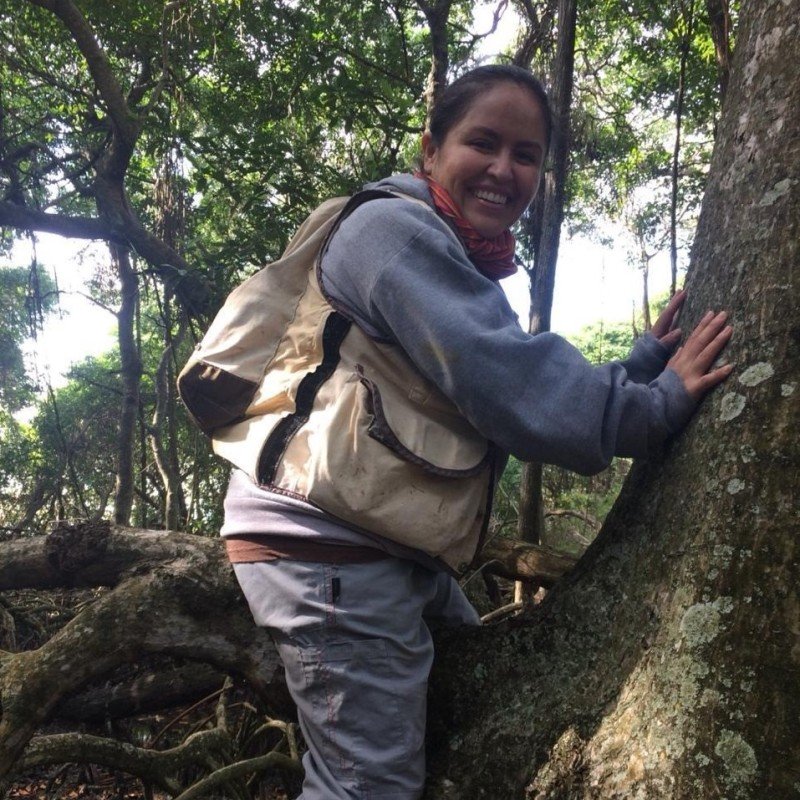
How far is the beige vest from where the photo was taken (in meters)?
1.27

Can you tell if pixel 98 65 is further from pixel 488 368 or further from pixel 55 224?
pixel 488 368

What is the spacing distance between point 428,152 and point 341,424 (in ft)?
2.78

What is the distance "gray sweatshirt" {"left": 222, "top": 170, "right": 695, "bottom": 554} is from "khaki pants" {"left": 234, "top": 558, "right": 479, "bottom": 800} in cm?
10

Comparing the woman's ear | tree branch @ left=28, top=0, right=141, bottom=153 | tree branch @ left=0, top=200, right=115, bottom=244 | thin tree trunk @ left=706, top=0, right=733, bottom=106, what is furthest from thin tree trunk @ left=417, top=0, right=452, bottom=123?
tree branch @ left=0, top=200, right=115, bottom=244

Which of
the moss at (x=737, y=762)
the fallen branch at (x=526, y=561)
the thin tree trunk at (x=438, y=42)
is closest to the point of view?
the moss at (x=737, y=762)

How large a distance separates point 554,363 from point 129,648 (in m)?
1.20

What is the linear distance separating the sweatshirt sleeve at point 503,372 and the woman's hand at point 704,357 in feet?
0.08

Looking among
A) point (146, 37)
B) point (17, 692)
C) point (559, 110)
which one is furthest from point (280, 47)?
point (17, 692)

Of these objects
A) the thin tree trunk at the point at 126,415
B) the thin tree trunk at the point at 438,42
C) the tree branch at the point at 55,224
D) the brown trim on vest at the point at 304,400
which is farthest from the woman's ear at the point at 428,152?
the thin tree trunk at the point at 126,415

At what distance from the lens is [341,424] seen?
4.23ft

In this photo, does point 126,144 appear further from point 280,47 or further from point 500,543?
point 500,543

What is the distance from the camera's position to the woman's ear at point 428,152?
5.63 feet

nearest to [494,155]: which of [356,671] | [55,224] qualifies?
[356,671]

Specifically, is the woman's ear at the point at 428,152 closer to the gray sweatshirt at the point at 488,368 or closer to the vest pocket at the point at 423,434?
the gray sweatshirt at the point at 488,368
